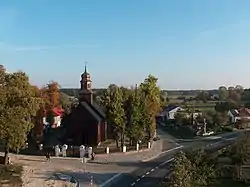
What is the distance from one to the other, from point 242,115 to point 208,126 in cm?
1499

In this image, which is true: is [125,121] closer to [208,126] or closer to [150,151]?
[150,151]

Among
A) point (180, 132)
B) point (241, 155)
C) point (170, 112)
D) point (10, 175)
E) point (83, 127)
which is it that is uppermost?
Answer: point (170, 112)

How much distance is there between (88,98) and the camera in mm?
64188

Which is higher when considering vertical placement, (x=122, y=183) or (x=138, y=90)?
(x=138, y=90)

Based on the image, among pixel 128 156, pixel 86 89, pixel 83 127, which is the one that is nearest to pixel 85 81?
pixel 86 89

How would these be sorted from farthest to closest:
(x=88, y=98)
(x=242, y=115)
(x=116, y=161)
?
(x=242, y=115), (x=88, y=98), (x=116, y=161)

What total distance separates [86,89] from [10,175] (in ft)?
99.7

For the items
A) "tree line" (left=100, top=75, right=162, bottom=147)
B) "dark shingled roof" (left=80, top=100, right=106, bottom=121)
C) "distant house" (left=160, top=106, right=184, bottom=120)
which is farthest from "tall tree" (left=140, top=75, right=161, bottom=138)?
"distant house" (left=160, top=106, right=184, bottom=120)

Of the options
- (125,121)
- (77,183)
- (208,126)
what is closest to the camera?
(77,183)

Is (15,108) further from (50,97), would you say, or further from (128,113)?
(50,97)

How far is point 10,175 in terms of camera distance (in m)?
36.0

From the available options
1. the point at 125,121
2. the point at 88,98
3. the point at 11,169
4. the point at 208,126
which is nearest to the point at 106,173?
the point at 11,169

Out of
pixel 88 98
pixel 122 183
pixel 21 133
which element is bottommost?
pixel 122 183

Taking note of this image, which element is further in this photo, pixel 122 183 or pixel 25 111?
pixel 25 111
